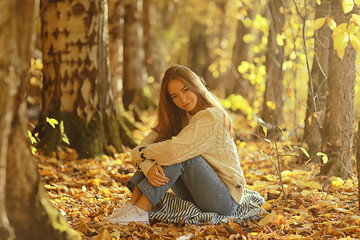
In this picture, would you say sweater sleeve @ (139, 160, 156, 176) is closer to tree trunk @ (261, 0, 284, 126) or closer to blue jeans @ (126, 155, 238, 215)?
blue jeans @ (126, 155, 238, 215)

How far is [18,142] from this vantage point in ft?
6.94

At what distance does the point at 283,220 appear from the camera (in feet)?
10.6

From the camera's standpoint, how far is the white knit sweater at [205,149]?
3.22m

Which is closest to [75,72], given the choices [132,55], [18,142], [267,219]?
[267,219]

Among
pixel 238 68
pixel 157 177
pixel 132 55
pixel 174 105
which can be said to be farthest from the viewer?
pixel 132 55

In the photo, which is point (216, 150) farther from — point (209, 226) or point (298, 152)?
point (298, 152)

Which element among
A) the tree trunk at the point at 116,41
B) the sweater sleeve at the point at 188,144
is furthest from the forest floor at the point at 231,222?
the tree trunk at the point at 116,41

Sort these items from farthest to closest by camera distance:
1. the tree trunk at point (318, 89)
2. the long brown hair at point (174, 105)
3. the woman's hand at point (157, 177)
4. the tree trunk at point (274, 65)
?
the tree trunk at point (274, 65)
the tree trunk at point (318, 89)
the long brown hair at point (174, 105)
the woman's hand at point (157, 177)

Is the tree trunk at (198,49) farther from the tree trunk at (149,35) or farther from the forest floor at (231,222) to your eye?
the forest floor at (231,222)

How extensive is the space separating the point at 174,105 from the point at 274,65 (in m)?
3.99

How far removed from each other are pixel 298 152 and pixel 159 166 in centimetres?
285

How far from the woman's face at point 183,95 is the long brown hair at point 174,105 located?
3 centimetres

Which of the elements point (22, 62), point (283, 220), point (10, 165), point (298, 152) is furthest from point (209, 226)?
point (298, 152)

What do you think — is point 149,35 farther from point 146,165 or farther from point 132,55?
point 146,165
